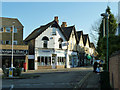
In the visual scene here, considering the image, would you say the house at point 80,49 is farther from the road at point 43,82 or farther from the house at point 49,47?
the road at point 43,82

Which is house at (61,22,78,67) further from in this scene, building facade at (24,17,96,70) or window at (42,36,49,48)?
window at (42,36,49,48)

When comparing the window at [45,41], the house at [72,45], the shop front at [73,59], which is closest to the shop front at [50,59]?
the window at [45,41]

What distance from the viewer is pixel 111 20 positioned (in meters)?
36.0

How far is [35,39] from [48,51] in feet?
12.4

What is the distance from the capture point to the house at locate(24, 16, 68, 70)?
40.2 meters

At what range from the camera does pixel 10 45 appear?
3503cm

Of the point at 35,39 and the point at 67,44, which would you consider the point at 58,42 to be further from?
the point at 35,39

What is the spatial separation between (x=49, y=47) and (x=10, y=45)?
371 inches

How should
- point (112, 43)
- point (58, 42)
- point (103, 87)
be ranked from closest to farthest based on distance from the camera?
1. point (103, 87)
2. point (112, 43)
3. point (58, 42)

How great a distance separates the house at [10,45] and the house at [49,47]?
343cm

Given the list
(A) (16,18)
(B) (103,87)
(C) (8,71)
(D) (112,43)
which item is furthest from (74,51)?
(B) (103,87)

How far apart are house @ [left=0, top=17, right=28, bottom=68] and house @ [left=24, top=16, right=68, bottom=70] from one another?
343 cm

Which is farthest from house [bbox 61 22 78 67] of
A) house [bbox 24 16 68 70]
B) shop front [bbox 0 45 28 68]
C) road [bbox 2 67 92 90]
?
road [bbox 2 67 92 90]

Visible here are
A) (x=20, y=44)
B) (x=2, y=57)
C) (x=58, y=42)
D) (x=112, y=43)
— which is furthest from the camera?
(x=58, y=42)
